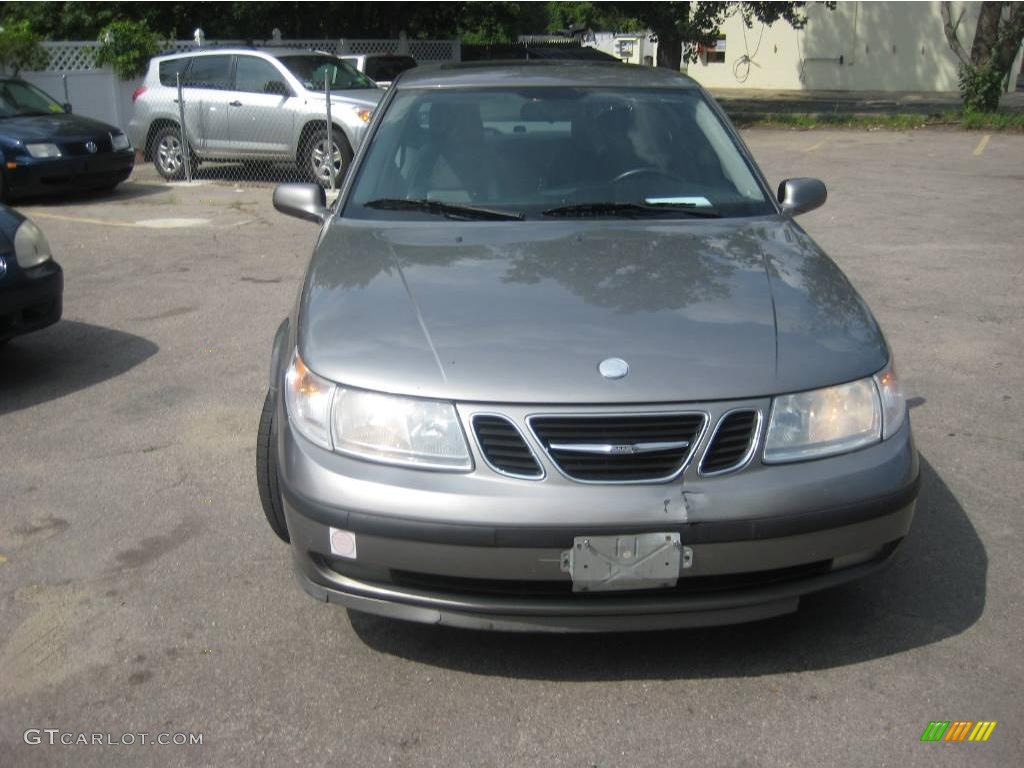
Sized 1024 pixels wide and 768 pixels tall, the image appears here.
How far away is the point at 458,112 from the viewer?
4703mm

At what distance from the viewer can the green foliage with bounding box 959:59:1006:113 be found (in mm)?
22062

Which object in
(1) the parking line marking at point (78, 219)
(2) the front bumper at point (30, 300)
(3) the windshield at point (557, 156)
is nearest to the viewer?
(3) the windshield at point (557, 156)

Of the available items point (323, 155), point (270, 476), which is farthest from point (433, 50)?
point (270, 476)

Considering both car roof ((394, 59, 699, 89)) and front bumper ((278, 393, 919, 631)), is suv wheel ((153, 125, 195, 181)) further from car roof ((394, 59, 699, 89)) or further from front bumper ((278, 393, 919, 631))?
front bumper ((278, 393, 919, 631))

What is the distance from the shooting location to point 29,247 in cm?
616

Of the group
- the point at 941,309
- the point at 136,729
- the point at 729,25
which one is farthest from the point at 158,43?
the point at 729,25

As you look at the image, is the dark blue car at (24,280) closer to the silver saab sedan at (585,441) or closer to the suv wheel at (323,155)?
the silver saab sedan at (585,441)

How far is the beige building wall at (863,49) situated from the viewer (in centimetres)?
3581

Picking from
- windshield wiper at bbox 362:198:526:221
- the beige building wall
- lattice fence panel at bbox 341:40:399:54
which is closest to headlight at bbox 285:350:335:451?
windshield wiper at bbox 362:198:526:221

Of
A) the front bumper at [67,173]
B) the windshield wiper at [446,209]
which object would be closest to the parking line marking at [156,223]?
the front bumper at [67,173]

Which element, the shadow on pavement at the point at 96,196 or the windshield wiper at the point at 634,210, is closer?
the windshield wiper at the point at 634,210

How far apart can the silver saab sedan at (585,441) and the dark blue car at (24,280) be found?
2961 millimetres

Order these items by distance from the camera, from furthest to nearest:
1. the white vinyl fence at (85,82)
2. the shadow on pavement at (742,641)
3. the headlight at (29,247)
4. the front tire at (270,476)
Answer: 1. the white vinyl fence at (85,82)
2. the headlight at (29,247)
3. the front tire at (270,476)
4. the shadow on pavement at (742,641)

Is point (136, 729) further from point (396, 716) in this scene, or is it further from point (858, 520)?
point (858, 520)
